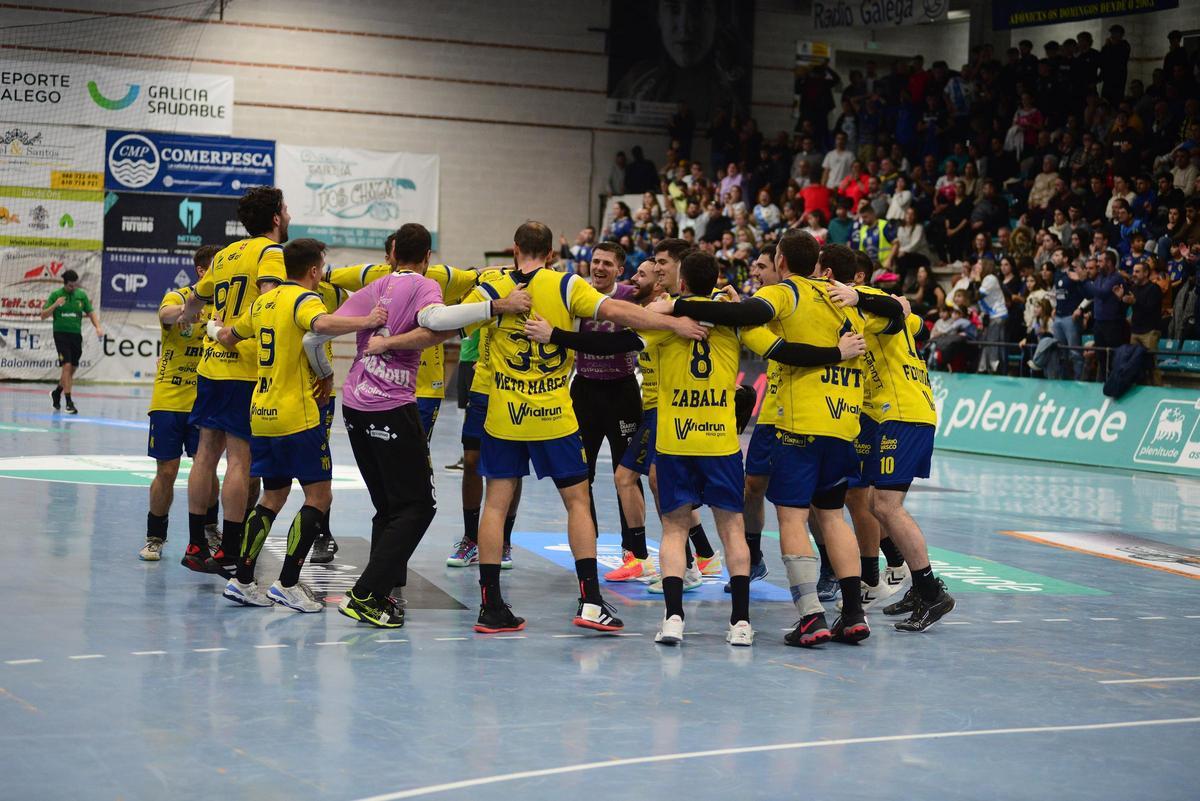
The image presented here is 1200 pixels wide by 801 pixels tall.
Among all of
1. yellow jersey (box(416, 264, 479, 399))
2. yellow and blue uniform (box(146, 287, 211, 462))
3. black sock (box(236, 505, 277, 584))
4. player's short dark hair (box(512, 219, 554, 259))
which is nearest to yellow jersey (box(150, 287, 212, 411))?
yellow and blue uniform (box(146, 287, 211, 462))

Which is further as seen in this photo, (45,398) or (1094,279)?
(45,398)

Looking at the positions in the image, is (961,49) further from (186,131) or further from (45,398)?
(45,398)

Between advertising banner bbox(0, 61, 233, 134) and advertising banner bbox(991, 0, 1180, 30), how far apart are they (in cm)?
1443

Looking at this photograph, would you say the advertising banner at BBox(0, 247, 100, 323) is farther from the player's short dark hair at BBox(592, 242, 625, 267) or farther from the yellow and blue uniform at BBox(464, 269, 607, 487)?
the yellow and blue uniform at BBox(464, 269, 607, 487)

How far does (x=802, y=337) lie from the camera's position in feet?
23.1

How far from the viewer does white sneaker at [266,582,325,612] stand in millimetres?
7230

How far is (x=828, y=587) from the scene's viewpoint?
8.16 m

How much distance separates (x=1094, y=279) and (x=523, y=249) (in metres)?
12.5

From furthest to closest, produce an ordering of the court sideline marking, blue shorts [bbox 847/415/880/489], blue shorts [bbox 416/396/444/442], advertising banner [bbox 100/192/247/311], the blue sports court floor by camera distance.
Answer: advertising banner [bbox 100/192/247/311], blue shorts [bbox 416/396/444/442], blue shorts [bbox 847/415/880/489], the blue sports court floor, the court sideline marking

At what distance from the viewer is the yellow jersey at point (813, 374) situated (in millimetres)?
6977

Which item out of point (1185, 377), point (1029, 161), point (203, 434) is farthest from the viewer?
point (1029, 161)

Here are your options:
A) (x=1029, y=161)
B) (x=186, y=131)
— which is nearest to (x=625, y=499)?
(x=1029, y=161)

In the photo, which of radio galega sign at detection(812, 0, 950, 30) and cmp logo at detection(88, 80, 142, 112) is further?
cmp logo at detection(88, 80, 142, 112)

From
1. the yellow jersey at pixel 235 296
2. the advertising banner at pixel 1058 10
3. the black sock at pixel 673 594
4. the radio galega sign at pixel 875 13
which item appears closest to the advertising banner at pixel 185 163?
the radio galega sign at pixel 875 13
